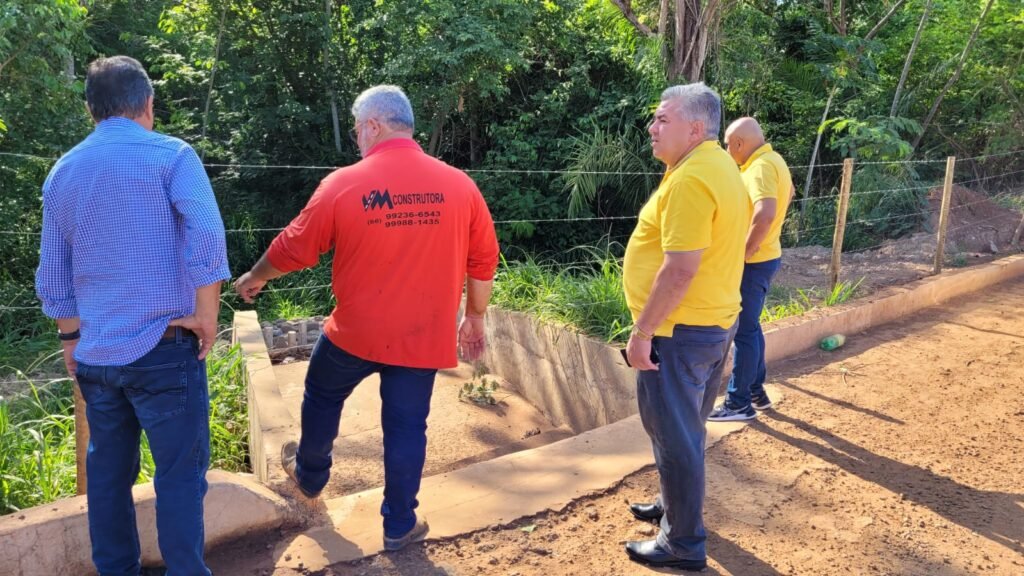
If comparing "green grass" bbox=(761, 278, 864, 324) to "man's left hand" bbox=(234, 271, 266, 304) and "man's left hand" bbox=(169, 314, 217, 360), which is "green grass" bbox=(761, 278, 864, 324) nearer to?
"man's left hand" bbox=(234, 271, 266, 304)

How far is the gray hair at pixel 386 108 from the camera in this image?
2.94m

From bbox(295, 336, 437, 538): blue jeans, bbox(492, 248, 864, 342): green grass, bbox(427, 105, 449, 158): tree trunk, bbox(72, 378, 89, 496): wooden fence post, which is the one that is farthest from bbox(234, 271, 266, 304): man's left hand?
bbox(427, 105, 449, 158): tree trunk

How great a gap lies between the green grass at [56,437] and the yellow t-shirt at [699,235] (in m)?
2.42

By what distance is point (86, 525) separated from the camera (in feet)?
9.21

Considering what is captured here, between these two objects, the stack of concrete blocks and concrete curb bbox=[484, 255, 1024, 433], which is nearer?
concrete curb bbox=[484, 255, 1024, 433]

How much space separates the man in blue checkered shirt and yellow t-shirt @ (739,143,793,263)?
2741 mm

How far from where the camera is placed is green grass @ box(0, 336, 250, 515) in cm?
325

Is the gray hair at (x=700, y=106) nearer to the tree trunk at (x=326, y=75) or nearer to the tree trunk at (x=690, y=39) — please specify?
the tree trunk at (x=690, y=39)

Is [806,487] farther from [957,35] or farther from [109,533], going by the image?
[957,35]

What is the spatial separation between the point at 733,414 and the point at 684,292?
208 cm

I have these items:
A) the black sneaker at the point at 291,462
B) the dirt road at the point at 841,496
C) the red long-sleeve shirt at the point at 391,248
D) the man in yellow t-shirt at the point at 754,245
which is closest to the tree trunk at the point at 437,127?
the dirt road at the point at 841,496

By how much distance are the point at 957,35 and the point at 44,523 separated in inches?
514

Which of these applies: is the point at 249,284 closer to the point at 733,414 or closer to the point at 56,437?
the point at 56,437

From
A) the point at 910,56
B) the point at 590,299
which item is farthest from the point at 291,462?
the point at 910,56
